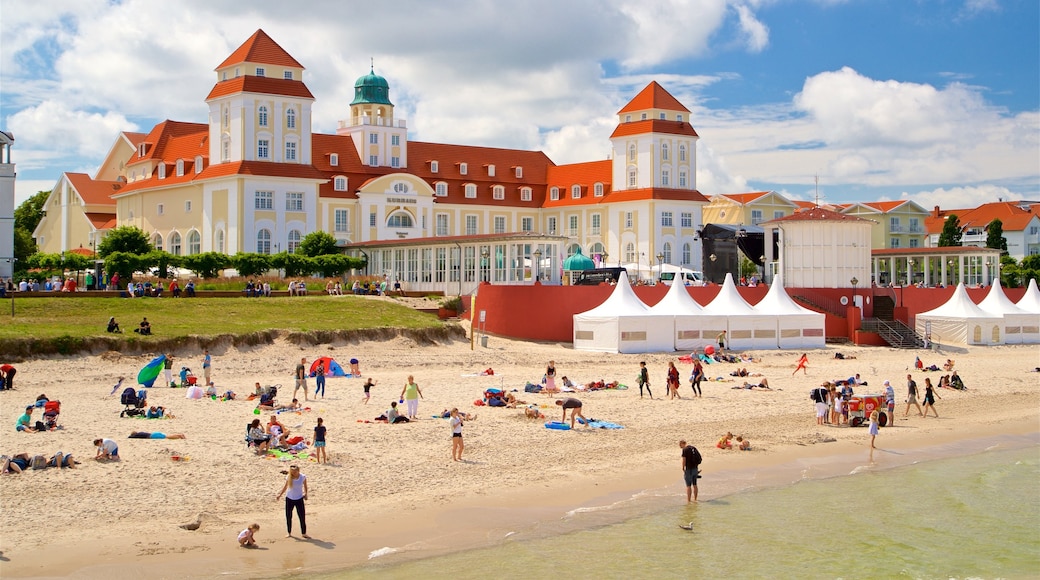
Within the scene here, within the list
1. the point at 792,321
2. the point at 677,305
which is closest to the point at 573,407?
the point at 677,305

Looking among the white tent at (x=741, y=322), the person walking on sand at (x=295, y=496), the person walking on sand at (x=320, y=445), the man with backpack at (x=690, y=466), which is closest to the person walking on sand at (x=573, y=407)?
the man with backpack at (x=690, y=466)

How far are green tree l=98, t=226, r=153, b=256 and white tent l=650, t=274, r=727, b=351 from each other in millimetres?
27993

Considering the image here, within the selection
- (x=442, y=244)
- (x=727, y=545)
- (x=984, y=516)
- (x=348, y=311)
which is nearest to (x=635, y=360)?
(x=348, y=311)

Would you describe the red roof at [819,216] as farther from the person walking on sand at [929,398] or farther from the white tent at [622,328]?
the person walking on sand at [929,398]

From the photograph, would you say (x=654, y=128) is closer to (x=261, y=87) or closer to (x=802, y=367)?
(x=261, y=87)

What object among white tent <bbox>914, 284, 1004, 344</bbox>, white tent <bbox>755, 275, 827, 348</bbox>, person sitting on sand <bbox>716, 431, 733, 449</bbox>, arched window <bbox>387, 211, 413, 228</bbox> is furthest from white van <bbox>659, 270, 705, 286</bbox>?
person sitting on sand <bbox>716, 431, 733, 449</bbox>

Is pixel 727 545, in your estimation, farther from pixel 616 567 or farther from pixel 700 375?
pixel 700 375

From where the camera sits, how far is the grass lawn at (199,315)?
111 ft

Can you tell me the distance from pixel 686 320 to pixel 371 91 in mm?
38751

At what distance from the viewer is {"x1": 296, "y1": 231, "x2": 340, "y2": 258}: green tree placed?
5850 centimetres

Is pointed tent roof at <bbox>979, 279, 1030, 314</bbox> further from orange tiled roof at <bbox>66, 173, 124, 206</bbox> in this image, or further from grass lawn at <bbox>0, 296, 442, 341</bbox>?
orange tiled roof at <bbox>66, 173, 124, 206</bbox>

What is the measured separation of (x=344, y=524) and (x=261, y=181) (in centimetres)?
4624

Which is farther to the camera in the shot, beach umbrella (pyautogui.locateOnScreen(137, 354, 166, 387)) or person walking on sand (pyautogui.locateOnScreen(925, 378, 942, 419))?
person walking on sand (pyautogui.locateOnScreen(925, 378, 942, 419))

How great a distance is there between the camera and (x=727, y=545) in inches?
686
